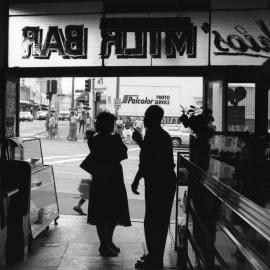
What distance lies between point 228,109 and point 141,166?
2858 millimetres

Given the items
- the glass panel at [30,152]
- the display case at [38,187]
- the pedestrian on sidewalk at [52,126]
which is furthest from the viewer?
the pedestrian on sidewalk at [52,126]

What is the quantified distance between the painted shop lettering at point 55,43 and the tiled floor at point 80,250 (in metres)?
2.68

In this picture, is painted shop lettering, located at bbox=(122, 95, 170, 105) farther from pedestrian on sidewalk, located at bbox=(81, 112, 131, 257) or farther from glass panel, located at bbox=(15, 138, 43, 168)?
pedestrian on sidewalk, located at bbox=(81, 112, 131, 257)

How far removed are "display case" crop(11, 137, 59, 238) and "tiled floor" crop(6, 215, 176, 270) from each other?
21 centimetres

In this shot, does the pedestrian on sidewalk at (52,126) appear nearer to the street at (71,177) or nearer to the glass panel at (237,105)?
the street at (71,177)

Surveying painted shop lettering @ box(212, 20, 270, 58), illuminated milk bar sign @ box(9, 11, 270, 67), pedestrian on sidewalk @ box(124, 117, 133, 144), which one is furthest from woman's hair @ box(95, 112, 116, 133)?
pedestrian on sidewalk @ box(124, 117, 133, 144)

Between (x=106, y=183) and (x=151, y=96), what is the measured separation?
22749mm

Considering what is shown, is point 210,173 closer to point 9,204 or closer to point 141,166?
point 141,166

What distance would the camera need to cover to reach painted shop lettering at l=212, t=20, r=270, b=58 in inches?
277

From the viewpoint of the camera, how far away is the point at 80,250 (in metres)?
5.55

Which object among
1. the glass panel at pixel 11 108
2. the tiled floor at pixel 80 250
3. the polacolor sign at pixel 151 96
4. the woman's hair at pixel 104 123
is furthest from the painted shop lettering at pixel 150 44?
the polacolor sign at pixel 151 96

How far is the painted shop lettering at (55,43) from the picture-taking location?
725 centimetres

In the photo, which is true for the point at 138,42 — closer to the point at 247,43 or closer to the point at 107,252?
the point at 247,43

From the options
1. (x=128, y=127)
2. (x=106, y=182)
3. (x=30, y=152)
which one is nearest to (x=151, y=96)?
(x=128, y=127)
